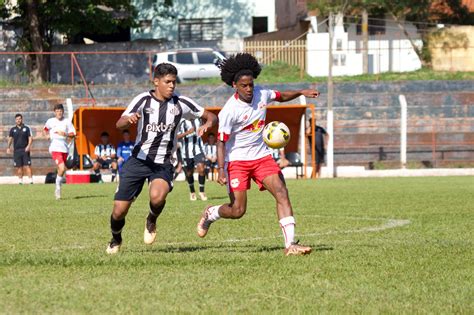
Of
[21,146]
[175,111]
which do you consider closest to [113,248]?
[175,111]

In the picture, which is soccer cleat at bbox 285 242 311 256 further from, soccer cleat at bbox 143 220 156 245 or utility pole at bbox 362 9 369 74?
utility pole at bbox 362 9 369 74

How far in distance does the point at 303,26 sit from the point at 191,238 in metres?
40.2

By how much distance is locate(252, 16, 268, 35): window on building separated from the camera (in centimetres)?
5394

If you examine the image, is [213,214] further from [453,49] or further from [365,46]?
[453,49]

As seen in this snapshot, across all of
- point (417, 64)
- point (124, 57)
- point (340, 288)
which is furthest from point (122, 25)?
point (340, 288)

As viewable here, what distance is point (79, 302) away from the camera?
23.6 feet

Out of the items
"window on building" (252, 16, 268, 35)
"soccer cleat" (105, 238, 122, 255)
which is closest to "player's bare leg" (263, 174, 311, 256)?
"soccer cleat" (105, 238, 122, 255)

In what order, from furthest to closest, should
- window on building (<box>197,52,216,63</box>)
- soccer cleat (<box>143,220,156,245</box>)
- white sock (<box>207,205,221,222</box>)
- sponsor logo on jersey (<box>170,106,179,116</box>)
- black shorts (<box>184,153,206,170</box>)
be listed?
window on building (<box>197,52,216,63</box>) < black shorts (<box>184,153,206,170</box>) < white sock (<box>207,205,221,222</box>) < soccer cleat (<box>143,220,156,245</box>) < sponsor logo on jersey (<box>170,106,179,116</box>)

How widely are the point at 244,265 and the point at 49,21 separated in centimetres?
3756

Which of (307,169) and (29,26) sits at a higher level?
(29,26)

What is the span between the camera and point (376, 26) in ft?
165

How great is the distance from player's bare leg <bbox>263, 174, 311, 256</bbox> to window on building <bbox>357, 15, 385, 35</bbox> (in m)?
40.1

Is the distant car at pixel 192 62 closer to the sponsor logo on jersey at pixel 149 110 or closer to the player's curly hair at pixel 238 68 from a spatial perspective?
the player's curly hair at pixel 238 68

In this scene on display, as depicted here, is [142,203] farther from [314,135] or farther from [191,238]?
[314,135]
